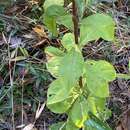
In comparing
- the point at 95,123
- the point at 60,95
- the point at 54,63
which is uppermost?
the point at 54,63

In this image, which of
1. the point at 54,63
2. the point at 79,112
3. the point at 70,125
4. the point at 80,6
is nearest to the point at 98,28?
the point at 80,6

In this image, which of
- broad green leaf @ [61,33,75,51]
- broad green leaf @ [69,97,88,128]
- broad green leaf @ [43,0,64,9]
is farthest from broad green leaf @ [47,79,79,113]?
broad green leaf @ [43,0,64,9]

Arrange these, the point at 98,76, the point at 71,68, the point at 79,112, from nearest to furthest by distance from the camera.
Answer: the point at 71,68 < the point at 98,76 < the point at 79,112

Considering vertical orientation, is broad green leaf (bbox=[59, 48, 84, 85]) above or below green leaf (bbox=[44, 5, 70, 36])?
below

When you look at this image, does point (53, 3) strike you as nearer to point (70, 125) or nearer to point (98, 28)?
point (98, 28)

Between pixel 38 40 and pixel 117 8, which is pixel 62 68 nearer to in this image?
pixel 38 40

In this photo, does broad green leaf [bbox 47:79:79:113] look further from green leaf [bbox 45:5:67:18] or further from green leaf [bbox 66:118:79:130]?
green leaf [bbox 45:5:67:18]

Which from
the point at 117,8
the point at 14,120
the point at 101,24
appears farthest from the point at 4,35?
the point at 101,24
